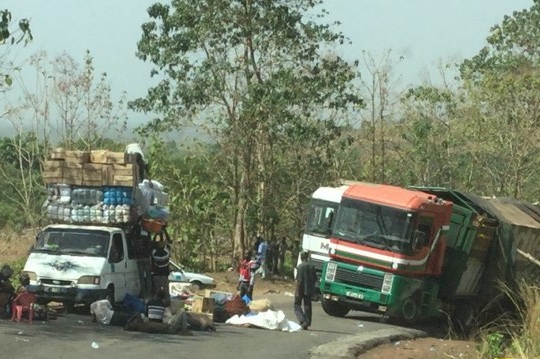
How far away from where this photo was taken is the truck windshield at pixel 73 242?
785 inches

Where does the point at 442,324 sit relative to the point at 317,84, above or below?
below

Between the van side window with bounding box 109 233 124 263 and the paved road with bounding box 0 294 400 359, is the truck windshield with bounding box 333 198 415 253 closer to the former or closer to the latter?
the paved road with bounding box 0 294 400 359

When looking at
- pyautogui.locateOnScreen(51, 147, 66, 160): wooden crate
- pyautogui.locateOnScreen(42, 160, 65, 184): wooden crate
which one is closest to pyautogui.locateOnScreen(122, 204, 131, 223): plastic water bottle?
pyautogui.locateOnScreen(42, 160, 65, 184): wooden crate

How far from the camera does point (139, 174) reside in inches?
835

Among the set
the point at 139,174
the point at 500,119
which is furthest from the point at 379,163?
the point at 139,174

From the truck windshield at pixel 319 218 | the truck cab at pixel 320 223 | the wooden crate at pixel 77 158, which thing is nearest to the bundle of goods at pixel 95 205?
the wooden crate at pixel 77 158

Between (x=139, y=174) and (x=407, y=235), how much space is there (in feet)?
20.1

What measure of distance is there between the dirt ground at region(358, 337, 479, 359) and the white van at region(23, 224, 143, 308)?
5.81 metres

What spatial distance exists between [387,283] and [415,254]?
2.99 feet

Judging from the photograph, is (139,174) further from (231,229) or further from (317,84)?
(231,229)

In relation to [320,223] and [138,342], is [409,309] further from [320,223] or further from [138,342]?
[138,342]

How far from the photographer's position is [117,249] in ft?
67.1

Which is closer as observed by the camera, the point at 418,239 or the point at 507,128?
the point at 418,239

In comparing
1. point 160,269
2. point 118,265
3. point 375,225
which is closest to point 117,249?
point 118,265
